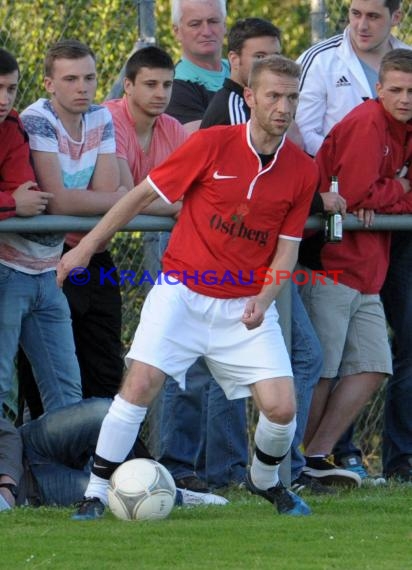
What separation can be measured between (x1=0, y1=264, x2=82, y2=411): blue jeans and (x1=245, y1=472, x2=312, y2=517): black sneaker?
118 cm

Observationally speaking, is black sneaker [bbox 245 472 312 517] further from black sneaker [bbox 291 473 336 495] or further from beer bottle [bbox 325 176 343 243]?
beer bottle [bbox 325 176 343 243]

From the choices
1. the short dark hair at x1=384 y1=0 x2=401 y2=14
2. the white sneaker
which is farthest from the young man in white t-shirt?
the short dark hair at x1=384 y1=0 x2=401 y2=14

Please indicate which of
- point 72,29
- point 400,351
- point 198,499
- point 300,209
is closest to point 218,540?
point 198,499

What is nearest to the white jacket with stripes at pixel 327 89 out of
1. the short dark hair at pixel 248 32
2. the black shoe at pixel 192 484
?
the short dark hair at pixel 248 32

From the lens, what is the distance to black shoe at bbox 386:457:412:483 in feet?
27.0

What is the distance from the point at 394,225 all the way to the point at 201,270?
1562mm

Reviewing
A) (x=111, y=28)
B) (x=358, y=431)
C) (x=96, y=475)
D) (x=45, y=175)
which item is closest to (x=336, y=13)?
(x=111, y=28)

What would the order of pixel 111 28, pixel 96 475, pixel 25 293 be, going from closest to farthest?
pixel 96 475
pixel 25 293
pixel 111 28

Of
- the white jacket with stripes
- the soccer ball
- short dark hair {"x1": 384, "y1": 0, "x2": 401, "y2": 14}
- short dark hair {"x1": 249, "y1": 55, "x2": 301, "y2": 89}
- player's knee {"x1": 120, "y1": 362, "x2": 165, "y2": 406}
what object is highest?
short dark hair {"x1": 384, "y1": 0, "x2": 401, "y2": 14}

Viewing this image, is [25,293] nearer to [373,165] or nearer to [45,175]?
[45,175]

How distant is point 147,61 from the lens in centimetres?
794

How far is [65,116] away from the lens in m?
7.55

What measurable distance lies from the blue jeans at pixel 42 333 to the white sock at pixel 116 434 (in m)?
0.81

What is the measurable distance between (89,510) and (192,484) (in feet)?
3.83
